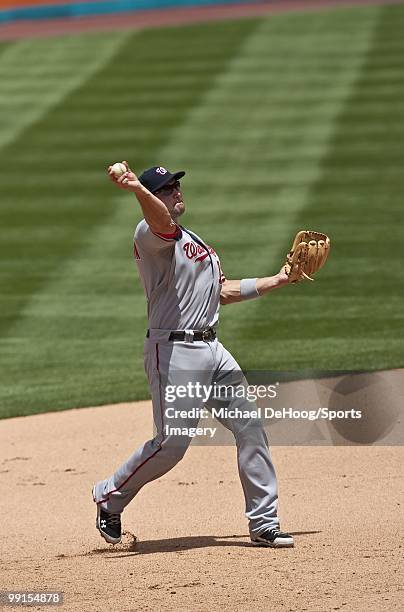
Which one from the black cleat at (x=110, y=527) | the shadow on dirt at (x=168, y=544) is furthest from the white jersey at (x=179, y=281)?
the shadow on dirt at (x=168, y=544)

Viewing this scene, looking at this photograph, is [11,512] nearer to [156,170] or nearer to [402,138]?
[156,170]

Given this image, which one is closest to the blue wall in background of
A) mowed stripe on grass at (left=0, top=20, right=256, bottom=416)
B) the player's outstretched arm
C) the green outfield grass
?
the green outfield grass

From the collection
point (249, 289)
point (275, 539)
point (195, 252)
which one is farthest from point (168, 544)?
point (195, 252)

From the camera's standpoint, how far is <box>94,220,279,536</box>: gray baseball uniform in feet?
22.2

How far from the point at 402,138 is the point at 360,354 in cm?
844

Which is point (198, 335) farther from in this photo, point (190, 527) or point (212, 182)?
point (212, 182)

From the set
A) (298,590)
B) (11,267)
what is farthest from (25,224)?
(298,590)

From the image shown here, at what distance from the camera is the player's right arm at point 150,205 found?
20.9 feet

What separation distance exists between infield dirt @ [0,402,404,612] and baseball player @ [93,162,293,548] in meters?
0.35

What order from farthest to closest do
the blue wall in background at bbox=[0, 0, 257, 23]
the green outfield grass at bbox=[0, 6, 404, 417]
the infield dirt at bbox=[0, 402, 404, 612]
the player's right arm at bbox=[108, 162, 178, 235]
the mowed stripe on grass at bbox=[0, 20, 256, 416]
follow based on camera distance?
the blue wall in background at bbox=[0, 0, 257, 23]
the green outfield grass at bbox=[0, 6, 404, 417]
the mowed stripe on grass at bbox=[0, 20, 256, 416]
the player's right arm at bbox=[108, 162, 178, 235]
the infield dirt at bbox=[0, 402, 404, 612]

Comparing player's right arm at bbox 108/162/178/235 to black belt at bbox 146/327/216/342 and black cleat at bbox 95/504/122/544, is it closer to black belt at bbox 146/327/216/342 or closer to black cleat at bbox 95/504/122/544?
black belt at bbox 146/327/216/342

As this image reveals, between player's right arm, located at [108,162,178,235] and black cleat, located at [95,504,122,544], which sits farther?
black cleat, located at [95,504,122,544]

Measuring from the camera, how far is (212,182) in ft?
57.5

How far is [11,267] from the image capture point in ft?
47.3
